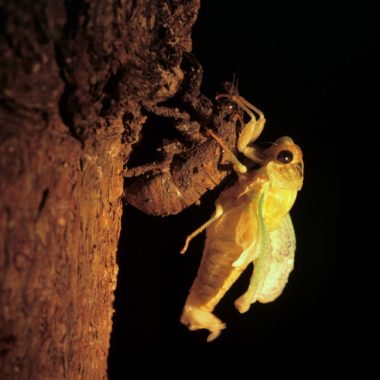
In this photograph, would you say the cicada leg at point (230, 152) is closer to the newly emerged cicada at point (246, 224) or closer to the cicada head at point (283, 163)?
the newly emerged cicada at point (246, 224)

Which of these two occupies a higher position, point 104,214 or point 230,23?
point 230,23

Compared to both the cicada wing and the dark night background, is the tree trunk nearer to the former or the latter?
the cicada wing

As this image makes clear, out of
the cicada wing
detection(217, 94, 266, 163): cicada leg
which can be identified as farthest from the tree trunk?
the cicada wing

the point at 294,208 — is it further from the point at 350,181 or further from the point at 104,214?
the point at 104,214

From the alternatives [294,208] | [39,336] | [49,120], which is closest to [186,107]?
[49,120]

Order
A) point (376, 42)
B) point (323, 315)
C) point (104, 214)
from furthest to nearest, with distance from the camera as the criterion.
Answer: point (323, 315) < point (376, 42) < point (104, 214)

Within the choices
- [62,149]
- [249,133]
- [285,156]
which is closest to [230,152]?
[249,133]
